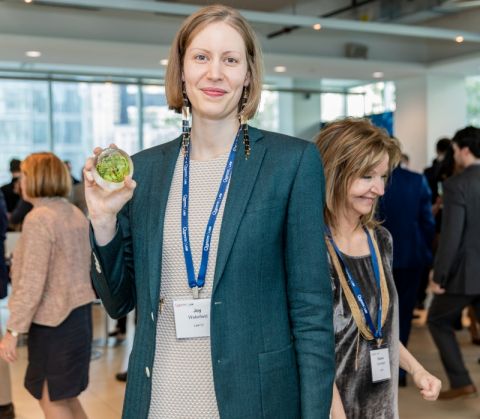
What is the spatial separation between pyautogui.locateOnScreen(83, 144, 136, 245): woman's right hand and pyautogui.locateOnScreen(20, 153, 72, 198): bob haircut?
219 cm

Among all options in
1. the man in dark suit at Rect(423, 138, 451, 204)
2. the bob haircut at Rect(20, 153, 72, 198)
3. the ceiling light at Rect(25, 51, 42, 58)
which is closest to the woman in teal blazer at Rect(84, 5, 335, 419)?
the bob haircut at Rect(20, 153, 72, 198)

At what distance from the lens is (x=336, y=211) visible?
2.12 metres

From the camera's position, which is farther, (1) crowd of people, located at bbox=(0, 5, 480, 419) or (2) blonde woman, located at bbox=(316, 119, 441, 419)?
(2) blonde woman, located at bbox=(316, 119, 441, 419)

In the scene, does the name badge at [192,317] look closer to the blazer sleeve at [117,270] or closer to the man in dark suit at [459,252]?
the blazer sleeve at [117,270]

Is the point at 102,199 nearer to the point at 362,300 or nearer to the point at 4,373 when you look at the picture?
the point at 362,300

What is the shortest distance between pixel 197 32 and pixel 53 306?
6.99 ft

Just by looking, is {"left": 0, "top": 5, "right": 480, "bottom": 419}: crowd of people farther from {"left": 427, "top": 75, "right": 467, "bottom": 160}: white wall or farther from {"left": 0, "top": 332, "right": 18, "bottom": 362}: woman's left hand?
{"left": 427, "top": 75, "right": 467, "bottom": 160}: white wall

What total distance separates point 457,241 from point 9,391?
306 cm

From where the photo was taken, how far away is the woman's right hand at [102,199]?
55.5 inches

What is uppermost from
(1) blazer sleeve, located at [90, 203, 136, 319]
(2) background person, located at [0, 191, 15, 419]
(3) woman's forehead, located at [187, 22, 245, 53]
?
(3) woman's forehead, located at [187, 22, 245, 53]

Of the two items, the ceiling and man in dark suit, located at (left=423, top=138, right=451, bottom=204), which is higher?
the ceiling

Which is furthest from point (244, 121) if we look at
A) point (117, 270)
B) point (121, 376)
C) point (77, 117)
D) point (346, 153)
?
point (77, 117)

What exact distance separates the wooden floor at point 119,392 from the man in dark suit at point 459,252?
0.62 ft

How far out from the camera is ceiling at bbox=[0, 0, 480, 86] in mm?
8656
